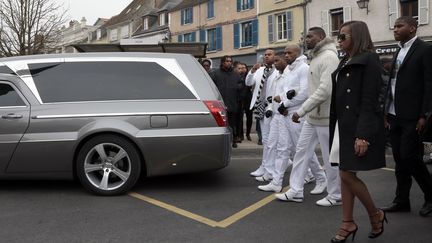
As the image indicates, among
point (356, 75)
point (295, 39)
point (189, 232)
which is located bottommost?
point (189, 232)

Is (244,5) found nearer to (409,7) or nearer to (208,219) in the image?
(409,7)

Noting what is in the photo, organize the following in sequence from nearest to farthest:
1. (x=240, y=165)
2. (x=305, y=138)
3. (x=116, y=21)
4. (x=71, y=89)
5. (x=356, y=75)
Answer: (x=356, y=75)
(x=305, y=138)
(x=71, y=89)
(x=240, y=165)
(x=116, y=21)

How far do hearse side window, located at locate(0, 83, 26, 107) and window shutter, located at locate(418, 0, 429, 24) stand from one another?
830 inches

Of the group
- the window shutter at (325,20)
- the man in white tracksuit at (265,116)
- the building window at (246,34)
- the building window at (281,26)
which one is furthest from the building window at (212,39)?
the man in white tracksuit at (265,116)

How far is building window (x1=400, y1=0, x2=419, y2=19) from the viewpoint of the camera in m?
23.3

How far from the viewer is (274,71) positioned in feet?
21.5

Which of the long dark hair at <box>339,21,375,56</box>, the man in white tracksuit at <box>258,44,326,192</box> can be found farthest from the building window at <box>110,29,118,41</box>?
the long dark hair at <box>339,21,375,56</box>

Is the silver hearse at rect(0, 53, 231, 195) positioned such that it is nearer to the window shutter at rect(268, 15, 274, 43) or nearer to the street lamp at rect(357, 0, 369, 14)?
the street lamp at rect(357, 0, 369, 14)

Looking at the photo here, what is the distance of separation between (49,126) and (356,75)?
343 cm

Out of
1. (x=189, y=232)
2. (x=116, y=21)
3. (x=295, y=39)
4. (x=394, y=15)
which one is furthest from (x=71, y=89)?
(x=116, y=21)

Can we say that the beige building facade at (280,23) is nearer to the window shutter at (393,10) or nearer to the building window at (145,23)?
the window shutter at (393,10)

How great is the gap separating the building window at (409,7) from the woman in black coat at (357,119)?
21.3m

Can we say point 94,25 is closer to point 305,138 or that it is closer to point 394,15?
point 394,15

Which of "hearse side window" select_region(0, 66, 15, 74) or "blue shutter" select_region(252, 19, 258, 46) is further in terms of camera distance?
"blue shutter" select_region(252, 19, 258, 46)
